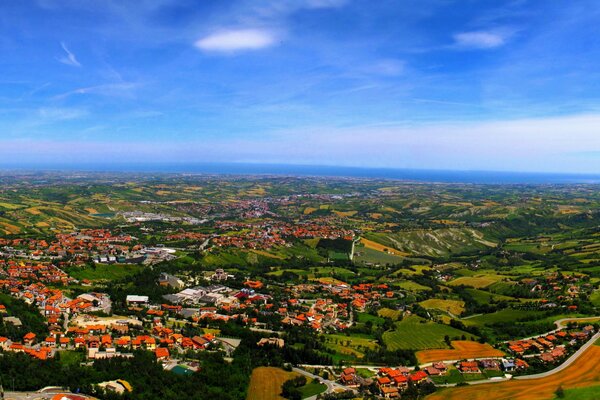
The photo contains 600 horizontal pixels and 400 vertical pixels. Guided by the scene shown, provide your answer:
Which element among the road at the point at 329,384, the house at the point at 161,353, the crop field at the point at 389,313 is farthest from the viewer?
the crop field at the point at 389,313

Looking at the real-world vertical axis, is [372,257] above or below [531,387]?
below

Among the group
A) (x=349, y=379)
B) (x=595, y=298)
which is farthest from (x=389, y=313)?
(x=595, y=298)

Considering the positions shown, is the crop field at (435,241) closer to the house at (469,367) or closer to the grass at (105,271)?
the grass at (105,271)

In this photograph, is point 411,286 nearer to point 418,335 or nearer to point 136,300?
point 418,335

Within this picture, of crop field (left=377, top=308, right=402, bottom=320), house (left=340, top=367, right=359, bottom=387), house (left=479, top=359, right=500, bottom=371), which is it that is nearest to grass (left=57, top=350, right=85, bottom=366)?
house (left=340, top=367, right=359, bottom=387)

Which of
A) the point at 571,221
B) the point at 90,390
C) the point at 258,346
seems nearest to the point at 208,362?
the point at 258,346

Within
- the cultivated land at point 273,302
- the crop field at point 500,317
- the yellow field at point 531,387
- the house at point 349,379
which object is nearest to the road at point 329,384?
the cultivated land at point 273,302
